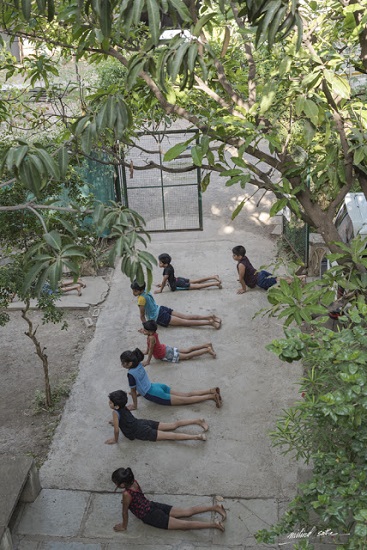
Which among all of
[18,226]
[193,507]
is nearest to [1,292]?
[18,226]

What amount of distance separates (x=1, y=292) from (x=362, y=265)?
136 inches

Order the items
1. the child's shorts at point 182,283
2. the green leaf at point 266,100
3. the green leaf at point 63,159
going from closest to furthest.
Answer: the green leaf at point 266,100
the green leaf at point 63,159
the child's shorts at point 182,283

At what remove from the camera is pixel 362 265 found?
5055 mm

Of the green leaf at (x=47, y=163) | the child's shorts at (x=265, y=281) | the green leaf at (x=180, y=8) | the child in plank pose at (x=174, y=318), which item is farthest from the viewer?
the child's shorts at (x=265, y=281)

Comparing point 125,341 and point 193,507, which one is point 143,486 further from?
point 125,341

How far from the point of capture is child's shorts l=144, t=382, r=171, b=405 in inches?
297

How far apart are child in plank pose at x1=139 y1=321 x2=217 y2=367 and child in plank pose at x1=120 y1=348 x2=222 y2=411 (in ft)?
2.06

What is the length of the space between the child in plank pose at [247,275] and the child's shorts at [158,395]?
2830 millimetres

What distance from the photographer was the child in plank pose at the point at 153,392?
738 cm

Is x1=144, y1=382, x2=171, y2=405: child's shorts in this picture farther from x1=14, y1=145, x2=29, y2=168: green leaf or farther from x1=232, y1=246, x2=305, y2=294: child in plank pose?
x1=14, y1=145, x2=29, y2=168: green leaf

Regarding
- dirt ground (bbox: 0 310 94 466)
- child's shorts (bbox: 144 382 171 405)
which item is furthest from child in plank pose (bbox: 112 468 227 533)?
child's shorts (bbox: 144 382 171 405)

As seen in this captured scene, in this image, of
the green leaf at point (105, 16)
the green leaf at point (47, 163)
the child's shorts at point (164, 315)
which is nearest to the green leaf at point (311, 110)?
the green leaf at point (105, 16)

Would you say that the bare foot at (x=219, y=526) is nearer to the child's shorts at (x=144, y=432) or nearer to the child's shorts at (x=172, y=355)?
the child's shorts at (x=144, y=432)

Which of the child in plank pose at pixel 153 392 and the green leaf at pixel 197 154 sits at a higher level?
the green leaf at pixel 197 154
